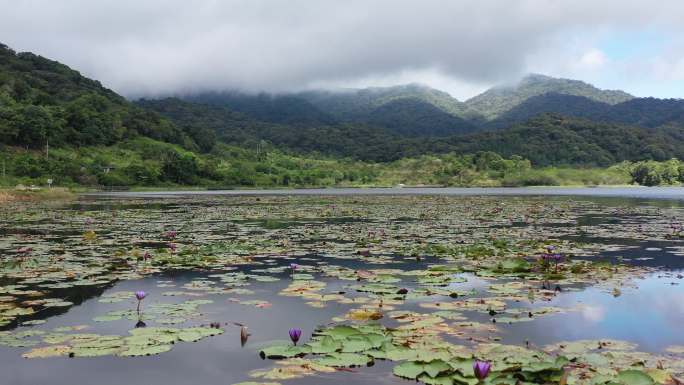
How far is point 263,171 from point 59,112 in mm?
49476

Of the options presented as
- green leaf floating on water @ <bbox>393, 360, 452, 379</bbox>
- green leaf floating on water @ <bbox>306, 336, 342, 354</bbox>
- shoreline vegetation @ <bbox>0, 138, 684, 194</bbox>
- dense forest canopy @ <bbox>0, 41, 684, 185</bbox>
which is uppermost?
dense forest canopy @ <bbox>0, 41, 684, 185</bbox>

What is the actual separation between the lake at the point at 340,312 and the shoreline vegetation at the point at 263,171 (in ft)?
245

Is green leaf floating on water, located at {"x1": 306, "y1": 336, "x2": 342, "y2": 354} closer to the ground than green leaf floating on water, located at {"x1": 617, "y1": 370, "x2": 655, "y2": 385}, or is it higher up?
closer to the ground

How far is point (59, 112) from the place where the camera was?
11556cm

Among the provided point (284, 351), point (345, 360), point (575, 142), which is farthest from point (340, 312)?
point (575, 142)

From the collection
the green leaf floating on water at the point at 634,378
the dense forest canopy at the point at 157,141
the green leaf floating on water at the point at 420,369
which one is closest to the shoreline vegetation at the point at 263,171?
the dense forest canopy at the point at 157,141

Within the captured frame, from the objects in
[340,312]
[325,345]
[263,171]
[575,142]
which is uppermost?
[575,142]

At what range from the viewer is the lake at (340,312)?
546cm

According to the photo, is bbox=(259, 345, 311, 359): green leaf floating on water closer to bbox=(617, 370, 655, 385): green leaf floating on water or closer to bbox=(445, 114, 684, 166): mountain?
bbox=(617, 370, 655, 385): green leaf floating on water

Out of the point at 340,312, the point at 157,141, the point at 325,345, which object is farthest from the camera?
the point at 157,141

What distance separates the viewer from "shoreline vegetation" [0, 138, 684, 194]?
306 feet

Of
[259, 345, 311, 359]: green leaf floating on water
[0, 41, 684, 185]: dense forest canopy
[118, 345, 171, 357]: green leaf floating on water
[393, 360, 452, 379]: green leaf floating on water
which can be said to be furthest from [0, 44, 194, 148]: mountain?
[393, 360, 452, 379]: green leaf floating on water

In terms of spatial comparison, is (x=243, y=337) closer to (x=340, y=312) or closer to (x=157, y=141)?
(x=340, y=312)

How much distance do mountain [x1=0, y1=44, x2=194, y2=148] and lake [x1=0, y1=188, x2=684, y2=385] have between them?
101m
